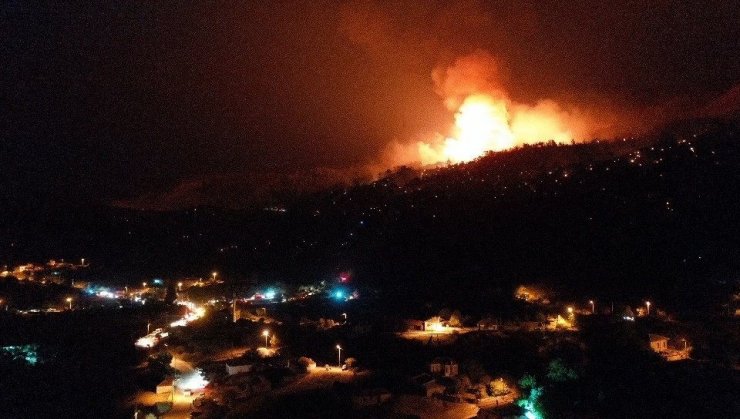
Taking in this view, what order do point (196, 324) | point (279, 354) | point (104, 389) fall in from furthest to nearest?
point (196, 324)
point (279, 354)
point (104, 389)

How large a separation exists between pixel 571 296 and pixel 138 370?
46.7 ft

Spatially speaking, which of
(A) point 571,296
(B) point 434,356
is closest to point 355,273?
(A) point 571,296

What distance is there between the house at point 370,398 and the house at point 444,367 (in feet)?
6.21

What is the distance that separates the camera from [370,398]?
15477 millimetres

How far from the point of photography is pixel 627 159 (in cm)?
3969

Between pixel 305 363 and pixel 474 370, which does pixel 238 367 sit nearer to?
pixel 305 363

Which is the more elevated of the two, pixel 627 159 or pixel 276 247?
pixel 627 159

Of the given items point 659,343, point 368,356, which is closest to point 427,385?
point 368,356

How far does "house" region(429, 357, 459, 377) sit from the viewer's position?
17109 millimetres

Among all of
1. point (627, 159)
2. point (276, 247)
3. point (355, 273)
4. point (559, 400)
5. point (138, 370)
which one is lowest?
point (559, 400)

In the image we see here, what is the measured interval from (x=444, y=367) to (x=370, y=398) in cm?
265

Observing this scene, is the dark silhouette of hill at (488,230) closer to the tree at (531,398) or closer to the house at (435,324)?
the house at (435,324)

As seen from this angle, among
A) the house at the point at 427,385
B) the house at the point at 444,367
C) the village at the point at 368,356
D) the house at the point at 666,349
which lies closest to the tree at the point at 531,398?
the village at the point at 368,356

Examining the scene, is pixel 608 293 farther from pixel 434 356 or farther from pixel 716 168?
pixel 716 168
